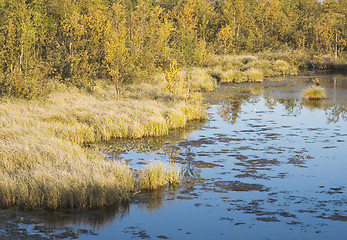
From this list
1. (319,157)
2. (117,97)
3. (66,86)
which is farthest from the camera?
(66,86)

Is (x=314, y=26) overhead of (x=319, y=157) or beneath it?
overhead

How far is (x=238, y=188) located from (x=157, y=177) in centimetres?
185

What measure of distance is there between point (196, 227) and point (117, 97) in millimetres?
14494

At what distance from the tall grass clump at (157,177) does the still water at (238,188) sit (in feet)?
1.05

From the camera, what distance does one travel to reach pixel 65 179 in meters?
11.0

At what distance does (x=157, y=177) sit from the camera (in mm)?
12195

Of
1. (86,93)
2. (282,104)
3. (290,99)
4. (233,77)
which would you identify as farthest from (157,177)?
(233,77)

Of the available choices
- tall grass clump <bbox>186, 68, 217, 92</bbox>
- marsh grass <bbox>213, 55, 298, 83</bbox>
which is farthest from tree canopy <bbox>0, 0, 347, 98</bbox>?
marsh grass <bbox>213, 55, 298, 83</bbox>

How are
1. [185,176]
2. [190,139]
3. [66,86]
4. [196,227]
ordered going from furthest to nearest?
[66,86] → [190,139] → [185,176] → [196,227]

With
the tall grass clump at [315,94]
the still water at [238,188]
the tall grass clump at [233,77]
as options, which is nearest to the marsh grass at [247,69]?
the tall grass clump at [233,77]

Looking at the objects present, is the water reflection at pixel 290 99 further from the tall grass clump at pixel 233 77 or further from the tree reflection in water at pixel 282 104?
the tall grass clump at pixel 233 77

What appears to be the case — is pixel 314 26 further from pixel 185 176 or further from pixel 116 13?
pixel 185 176

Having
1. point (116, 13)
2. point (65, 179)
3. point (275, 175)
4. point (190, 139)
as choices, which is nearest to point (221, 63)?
point (116, 13)

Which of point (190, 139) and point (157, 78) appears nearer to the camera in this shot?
point (190, 139)
